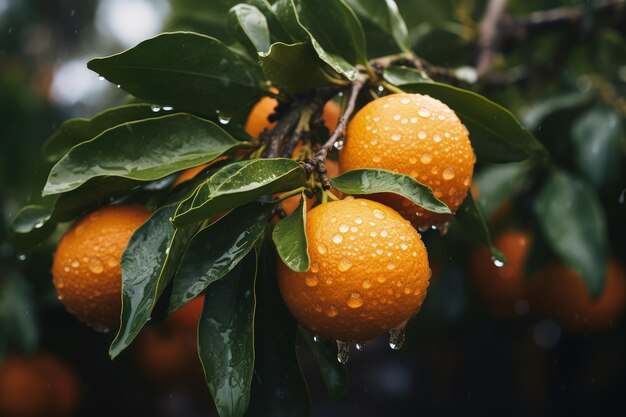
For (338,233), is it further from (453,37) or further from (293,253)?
(453,37)

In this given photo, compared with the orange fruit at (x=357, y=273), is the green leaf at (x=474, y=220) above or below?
below

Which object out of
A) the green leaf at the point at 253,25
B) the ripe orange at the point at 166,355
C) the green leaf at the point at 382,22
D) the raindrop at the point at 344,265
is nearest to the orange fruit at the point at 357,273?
the raindrop at the point at 344,265

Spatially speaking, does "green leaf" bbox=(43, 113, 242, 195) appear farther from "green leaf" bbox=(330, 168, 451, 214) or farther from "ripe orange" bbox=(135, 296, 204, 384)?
"ripe orange" bbox=(135, 296, 204, 384)

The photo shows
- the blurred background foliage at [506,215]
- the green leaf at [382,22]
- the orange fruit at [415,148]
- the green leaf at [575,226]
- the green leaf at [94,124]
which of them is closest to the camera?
the orange fruit at [415,148]

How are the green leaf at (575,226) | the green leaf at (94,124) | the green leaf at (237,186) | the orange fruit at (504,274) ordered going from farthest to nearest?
the orange fruit at (504,274) → the green leaf at (575,226) → the green leaf at (94,124) → the green leaf at (237,186)

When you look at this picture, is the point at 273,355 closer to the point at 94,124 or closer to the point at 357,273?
the point at 357,273

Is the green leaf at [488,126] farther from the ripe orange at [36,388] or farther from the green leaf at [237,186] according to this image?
the ripe orange at [36,388]

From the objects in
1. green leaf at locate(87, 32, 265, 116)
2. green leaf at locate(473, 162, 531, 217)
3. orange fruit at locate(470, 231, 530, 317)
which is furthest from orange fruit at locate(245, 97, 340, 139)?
orange fruit at locate(470, 231, 530, 317)
